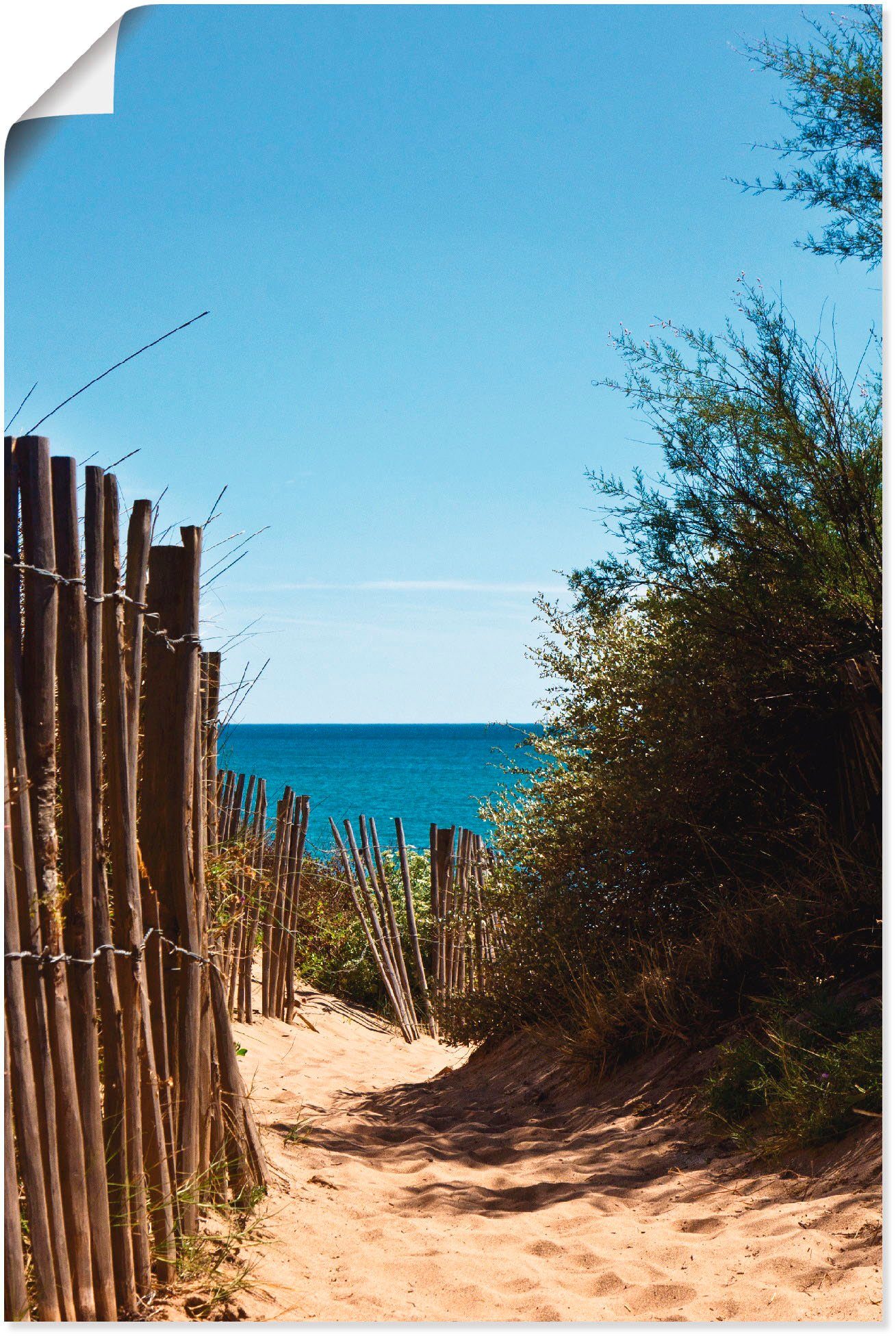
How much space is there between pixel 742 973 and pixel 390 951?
404 cm

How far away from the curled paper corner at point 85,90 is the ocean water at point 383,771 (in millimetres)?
2935

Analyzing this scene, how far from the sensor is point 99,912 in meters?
2.24

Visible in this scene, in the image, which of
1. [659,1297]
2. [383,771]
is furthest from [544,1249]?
[383,771]

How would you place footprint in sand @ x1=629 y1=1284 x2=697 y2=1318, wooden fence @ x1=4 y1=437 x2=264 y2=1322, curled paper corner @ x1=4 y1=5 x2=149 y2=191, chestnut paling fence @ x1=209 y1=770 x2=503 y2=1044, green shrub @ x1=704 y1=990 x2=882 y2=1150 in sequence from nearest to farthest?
wooden fence @ x1=4 y1=437 x2=264 y2=1322
curled paper corner @ x1=4 y1=5 x2=149 y2=191
footprint in sand @ x1=629 y1=1284 x2=697 y2=1318
green shrub @ x1=704 y1=990 x2=882 y2=1150
chestnut paling fence @ x1=209 y1=770 x2=503 y2=1044

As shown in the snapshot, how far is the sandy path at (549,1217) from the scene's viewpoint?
2.51m

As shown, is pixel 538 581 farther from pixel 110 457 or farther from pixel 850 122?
pixel 110 457

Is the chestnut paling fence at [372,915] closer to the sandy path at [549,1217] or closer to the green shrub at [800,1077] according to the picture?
the sandy path at [549,1217]

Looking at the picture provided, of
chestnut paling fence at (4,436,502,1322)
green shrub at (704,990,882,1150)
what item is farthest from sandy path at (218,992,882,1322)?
chestnut paling fence at (4,436,502,1322)

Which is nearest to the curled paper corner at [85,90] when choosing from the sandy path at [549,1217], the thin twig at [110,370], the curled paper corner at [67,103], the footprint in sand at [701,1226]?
the curled paper corner at [67,103]

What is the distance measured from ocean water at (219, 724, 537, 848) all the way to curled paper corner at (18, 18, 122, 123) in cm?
294

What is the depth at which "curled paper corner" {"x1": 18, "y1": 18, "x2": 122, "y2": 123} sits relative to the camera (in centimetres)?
221

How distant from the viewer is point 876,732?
4645 mm

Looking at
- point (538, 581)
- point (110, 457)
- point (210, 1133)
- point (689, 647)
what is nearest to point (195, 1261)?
point (210, 1133)

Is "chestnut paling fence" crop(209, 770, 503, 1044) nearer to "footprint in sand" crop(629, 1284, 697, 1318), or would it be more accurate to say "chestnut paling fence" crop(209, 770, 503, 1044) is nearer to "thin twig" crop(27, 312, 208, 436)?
"footprint in sand" crop(629, 1284, 697, 1318)
